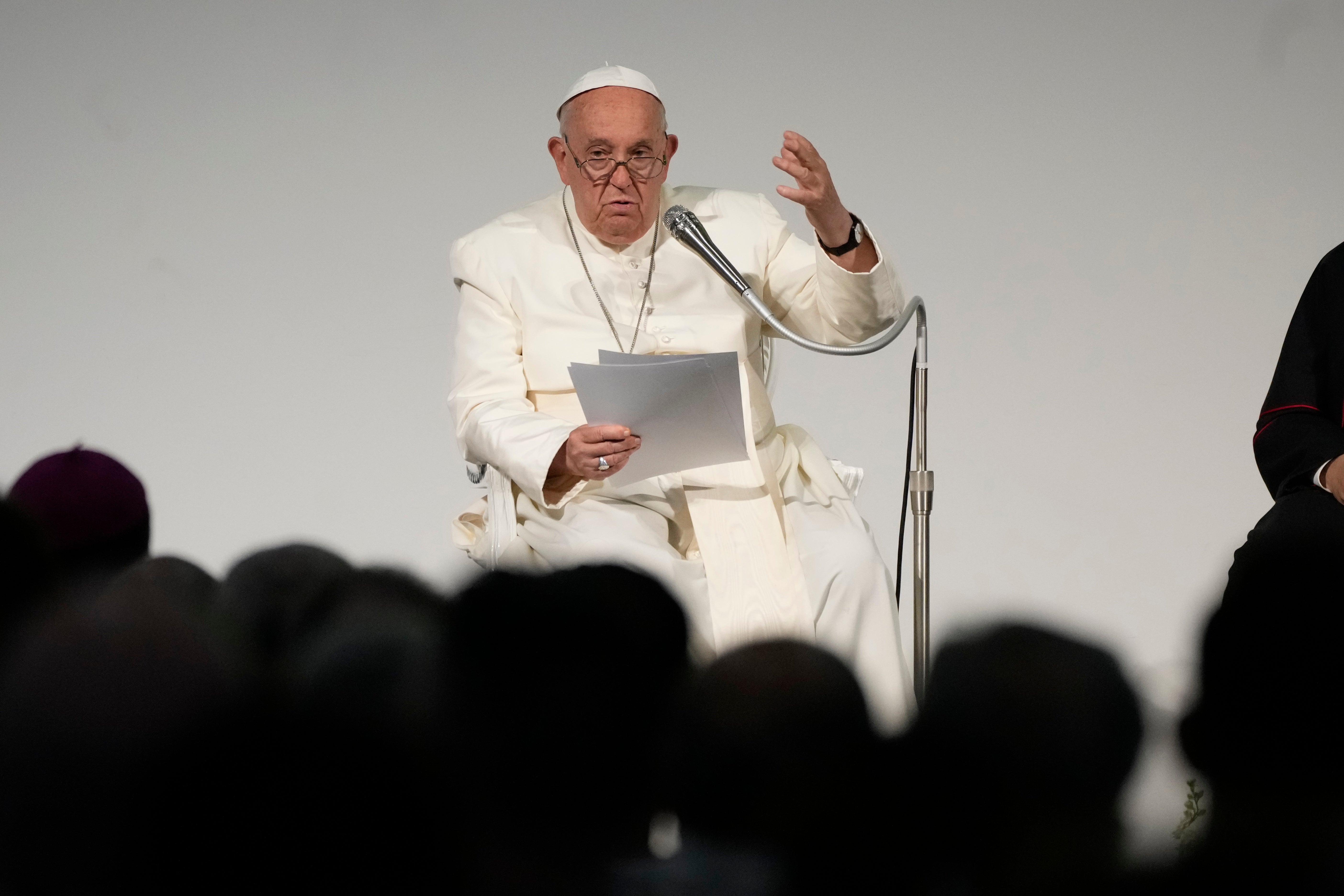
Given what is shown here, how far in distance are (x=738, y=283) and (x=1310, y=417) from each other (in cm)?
123

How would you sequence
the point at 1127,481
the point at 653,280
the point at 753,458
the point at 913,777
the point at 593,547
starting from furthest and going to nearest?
the point at 1127,481 < the point at 653,280 < the point at 753,458 < the point at 593,547 < the point at 913,777

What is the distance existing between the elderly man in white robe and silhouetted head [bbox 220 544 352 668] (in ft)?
3.63

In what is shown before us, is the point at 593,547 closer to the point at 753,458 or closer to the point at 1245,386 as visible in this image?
the point at 753,458

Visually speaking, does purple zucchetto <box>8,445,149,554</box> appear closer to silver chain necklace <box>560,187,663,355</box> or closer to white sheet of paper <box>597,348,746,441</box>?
white sheet of paper <box>597,348,746,441</box>

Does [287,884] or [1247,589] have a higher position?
[1247,589]

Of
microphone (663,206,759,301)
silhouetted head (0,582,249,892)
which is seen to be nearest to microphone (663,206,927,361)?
microphone (663,206,759,301)

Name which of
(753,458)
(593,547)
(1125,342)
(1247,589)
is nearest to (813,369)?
(1125,342)

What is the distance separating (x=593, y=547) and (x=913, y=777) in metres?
1.55

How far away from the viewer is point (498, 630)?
872 millimetres

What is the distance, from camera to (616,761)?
0.83m

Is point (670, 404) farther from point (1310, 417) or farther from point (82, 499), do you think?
point (1310, 417)

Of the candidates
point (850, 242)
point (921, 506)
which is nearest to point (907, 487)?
point (921, 506)

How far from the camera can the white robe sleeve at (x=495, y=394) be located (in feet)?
7.86

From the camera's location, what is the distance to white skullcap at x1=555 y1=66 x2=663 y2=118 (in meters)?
2.66
